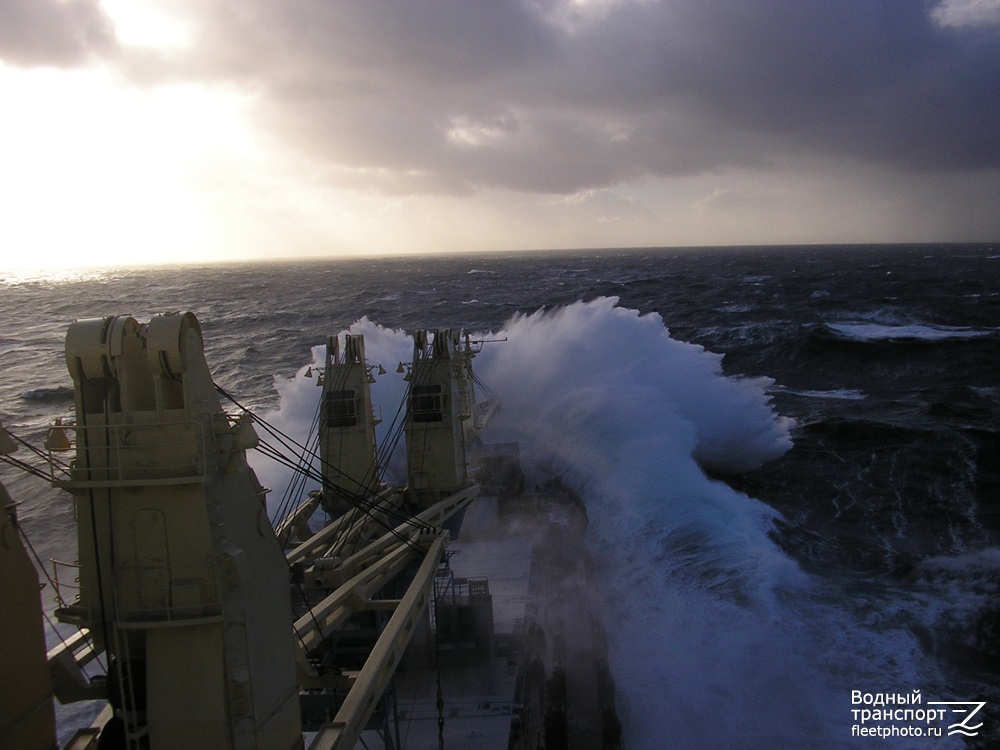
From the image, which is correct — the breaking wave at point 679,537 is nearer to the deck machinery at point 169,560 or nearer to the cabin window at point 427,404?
the cabin window at point 427,404

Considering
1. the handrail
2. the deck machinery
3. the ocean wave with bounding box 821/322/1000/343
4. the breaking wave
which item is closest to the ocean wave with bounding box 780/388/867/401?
the breaking wave

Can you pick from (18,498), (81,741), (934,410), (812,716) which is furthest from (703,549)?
(18,498)

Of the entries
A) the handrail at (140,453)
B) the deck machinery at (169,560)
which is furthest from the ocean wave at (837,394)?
the handrail at (140,453)

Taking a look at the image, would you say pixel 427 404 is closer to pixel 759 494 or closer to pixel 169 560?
pixel 169 560

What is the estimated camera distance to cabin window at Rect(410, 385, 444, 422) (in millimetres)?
20172

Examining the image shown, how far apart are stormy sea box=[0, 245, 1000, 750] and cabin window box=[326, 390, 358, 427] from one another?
27.2 feet

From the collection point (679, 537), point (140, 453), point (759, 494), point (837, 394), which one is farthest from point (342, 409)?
point (837, 394)

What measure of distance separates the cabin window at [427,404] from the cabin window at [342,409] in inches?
74.4

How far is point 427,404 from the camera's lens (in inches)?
798

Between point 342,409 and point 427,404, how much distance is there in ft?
8.17

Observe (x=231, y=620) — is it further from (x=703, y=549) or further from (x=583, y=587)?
(x=703, y=549)

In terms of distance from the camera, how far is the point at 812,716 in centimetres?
1484

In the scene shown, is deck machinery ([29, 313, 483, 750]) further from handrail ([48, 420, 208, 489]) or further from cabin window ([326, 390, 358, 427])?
cabin window ([326, 390, 358, 427])

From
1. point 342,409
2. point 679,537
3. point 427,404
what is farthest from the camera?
point 679,537
